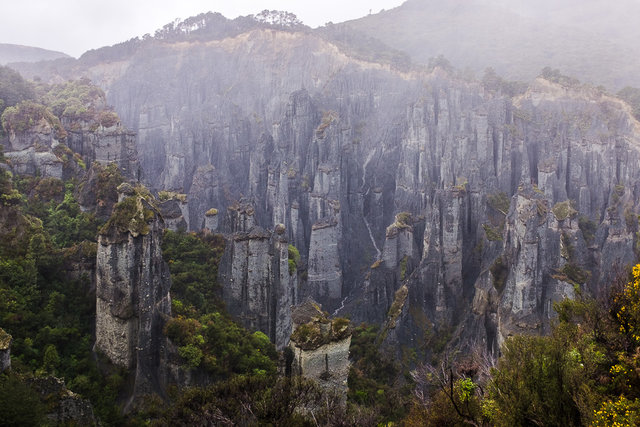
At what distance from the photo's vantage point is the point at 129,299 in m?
19.0

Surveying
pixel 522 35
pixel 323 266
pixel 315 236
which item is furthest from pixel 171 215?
pixel 522 35

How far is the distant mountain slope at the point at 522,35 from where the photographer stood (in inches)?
2975

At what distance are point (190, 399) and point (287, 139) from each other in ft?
146

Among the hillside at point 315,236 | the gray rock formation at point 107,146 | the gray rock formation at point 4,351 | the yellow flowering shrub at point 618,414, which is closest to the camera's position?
the yellow flowering shrub at point 618,414

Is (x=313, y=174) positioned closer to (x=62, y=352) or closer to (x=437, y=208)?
(x=437, y=208)

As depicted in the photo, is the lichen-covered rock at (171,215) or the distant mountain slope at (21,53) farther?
the distant mountain slope at (21,53)

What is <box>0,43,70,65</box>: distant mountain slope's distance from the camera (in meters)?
82.0

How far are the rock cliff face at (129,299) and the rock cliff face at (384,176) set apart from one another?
6.78 m

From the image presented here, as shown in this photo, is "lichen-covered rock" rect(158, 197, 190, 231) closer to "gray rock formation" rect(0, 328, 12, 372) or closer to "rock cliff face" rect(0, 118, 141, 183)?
"rock cliff face" rect(0, 118, 141, 183)

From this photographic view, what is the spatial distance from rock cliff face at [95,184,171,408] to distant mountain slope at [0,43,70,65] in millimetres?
73332

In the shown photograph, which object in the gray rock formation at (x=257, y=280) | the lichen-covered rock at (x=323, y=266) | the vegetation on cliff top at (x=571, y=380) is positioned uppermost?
the vegetation on cliff top at (x=571, y=380)

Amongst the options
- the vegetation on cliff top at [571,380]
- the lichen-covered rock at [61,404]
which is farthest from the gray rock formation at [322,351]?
the lichen-covered rock at [61,404]

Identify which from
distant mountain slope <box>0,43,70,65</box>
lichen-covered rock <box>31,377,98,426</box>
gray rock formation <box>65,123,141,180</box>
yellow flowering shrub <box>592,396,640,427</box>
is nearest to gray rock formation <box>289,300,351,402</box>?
lichen-covered rock <box>31,377,98,426</box>

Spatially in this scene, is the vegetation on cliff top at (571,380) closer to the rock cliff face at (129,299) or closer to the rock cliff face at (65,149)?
the rock cliff face at (129,299)
